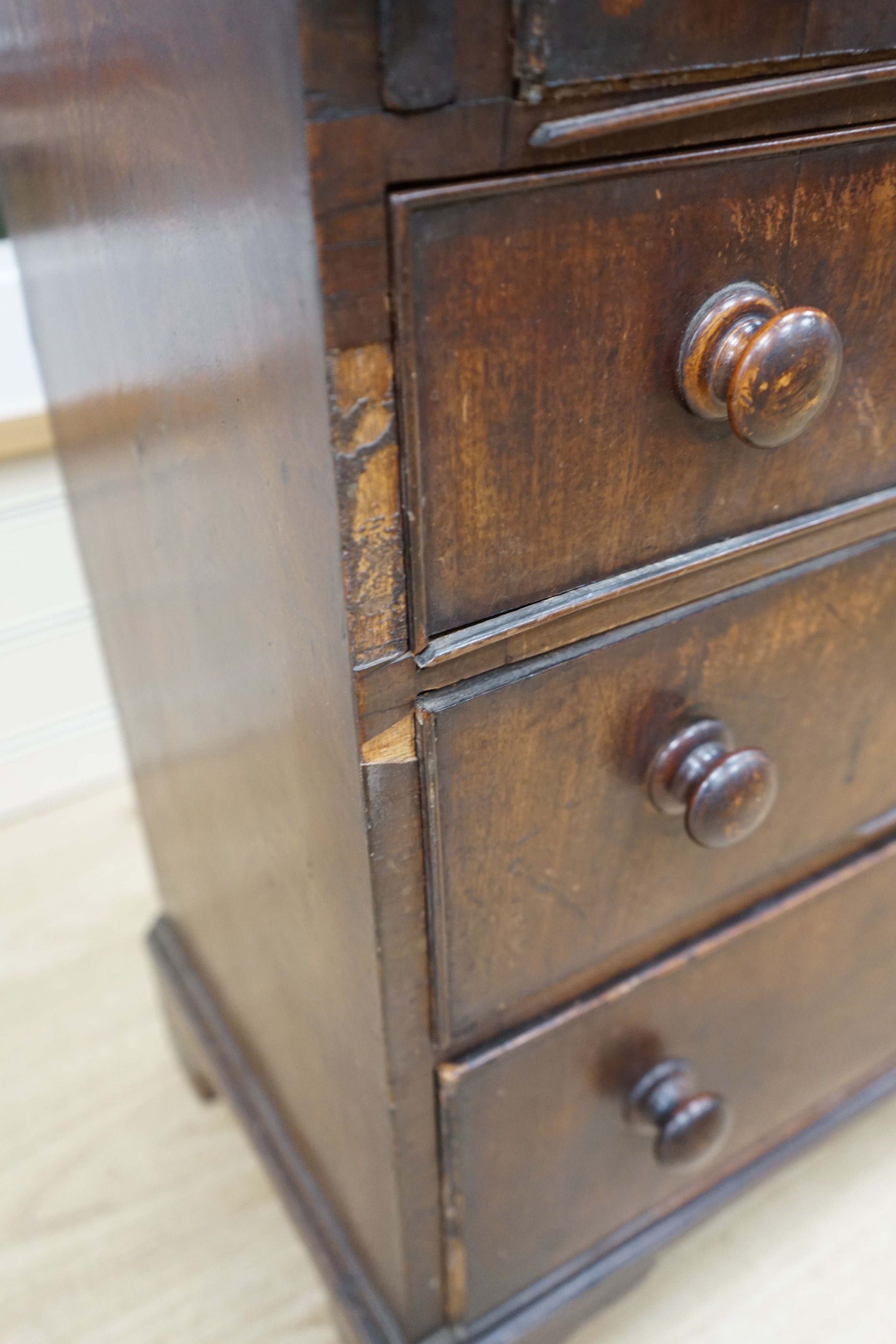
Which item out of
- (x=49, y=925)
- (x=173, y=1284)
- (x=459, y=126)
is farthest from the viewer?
(x=49, y=925)

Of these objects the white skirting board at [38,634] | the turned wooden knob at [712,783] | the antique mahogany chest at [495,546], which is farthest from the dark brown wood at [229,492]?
the white skirting board at [38,634]

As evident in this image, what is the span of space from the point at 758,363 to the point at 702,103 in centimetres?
8

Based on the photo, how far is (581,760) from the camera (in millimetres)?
456

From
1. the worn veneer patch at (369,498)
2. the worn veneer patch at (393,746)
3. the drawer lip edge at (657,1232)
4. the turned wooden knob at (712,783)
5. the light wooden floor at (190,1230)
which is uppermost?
the worn veneer patch at (369,498)

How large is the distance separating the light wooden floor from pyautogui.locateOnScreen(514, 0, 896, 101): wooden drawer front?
79 cm

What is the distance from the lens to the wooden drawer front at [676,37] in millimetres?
297

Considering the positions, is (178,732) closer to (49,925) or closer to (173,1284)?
(173,1284)

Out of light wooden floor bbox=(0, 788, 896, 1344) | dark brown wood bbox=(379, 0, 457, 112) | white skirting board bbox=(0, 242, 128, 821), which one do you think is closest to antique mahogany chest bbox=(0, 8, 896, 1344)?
dark brown wood bbox=(379, 0, 457, 112)

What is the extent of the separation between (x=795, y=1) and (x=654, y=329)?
0.34 ft

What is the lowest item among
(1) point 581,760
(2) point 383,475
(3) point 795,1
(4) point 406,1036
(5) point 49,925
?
(5) point 49,925

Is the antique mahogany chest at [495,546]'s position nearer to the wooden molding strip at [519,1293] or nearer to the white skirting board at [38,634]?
the wooden molding strip at [519,1293]

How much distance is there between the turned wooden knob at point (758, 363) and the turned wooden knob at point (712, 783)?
0.15 meters

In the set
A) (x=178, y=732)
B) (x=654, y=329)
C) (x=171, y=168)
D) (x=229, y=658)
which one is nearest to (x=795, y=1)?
(x=654, y=329)

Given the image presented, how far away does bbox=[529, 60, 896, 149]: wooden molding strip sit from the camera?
31cm
